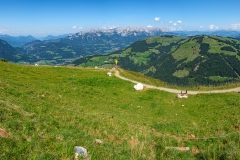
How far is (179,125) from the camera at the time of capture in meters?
23.9

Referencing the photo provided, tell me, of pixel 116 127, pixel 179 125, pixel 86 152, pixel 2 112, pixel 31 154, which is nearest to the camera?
pixel 31 154

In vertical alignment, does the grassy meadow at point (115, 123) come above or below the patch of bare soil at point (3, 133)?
below

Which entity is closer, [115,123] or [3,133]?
[3,133]

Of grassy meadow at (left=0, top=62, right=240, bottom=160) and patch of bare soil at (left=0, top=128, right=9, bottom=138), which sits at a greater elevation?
patch of bare soil at (left=0, top=128, right=9, bottom=138)

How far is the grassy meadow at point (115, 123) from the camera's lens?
451 inches

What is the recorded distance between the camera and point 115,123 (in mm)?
21156

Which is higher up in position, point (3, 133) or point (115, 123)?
point (3, 133)

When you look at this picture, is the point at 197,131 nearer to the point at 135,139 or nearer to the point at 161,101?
the point at 135,139

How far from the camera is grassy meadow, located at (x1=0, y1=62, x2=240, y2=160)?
11.4m

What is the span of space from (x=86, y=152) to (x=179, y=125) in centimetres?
1602

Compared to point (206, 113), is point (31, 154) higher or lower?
higher

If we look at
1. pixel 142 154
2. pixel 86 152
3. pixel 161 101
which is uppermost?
pixel 86 152

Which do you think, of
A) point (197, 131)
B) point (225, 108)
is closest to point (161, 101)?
point (225, 108)

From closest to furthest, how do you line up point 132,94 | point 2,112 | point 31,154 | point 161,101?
point 31,154
point 2,112
point 161,101
point 132,94
